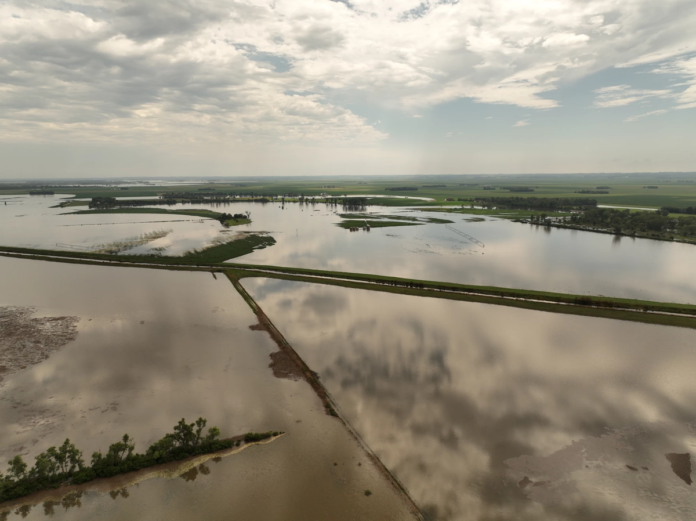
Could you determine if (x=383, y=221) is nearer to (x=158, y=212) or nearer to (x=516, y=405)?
(x=158, y=212)

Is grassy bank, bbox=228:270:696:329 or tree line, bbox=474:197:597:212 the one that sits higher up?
tree line, bbox=474:197:597:212

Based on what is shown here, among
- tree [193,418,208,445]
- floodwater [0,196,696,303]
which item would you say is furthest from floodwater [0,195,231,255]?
tree [193,418,208,445]

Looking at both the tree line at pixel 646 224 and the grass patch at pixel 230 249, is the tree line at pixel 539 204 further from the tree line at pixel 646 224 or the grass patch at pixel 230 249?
the grass patch at pixel 230 249

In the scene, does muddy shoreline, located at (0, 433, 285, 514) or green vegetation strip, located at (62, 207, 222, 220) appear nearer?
muddy shoreline, located at (0, 433, 285, 514)

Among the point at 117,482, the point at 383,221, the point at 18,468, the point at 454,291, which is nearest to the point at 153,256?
the point at 18,468

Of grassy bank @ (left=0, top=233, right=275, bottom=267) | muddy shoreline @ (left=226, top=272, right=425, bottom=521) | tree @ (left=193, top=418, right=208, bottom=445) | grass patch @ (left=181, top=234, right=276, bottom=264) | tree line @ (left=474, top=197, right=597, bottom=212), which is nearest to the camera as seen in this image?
muddy shoreline @ (left=226, top=272, right=425, bottom=521)

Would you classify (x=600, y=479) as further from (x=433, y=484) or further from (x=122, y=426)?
(x=122, y=426)

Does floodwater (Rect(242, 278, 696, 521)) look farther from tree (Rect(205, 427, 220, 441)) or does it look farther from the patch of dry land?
the patch of dry land

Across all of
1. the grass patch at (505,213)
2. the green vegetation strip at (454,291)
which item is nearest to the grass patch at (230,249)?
the green vegetation strip at (454,291)
